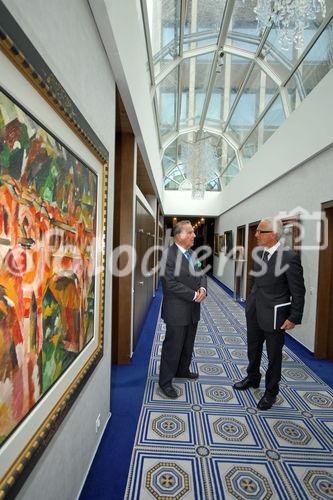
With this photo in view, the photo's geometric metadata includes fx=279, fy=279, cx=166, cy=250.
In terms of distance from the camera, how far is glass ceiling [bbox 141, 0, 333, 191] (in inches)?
183

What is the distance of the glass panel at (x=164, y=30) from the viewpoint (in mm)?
4441

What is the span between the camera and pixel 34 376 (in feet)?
3.59

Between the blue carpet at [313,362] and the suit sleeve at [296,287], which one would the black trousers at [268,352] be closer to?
the suit sleeve at [296,287]

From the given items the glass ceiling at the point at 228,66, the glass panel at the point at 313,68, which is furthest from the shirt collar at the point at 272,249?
the glass panel at the point at 313,68

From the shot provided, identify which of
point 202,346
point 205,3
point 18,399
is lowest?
point 202,346

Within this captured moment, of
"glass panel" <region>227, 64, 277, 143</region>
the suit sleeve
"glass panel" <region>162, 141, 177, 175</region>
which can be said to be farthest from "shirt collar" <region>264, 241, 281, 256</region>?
"glass panel" <region>162, 141, 177, 175</region>

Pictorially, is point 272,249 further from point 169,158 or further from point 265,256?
point 169,158

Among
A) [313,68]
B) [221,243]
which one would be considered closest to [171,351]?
[313,68]

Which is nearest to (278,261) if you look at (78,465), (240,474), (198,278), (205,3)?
(198,278)

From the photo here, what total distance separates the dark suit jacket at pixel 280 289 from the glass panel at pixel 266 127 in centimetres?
469

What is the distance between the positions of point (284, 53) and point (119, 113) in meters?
4.23

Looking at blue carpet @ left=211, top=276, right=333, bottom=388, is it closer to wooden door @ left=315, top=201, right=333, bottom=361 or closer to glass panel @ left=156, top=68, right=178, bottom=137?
wooden door @ left=315, top=201, right=333, bottom=361

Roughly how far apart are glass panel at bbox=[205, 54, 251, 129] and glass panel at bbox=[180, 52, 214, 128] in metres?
0.32

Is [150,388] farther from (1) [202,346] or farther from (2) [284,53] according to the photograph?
(2) [284,53]
